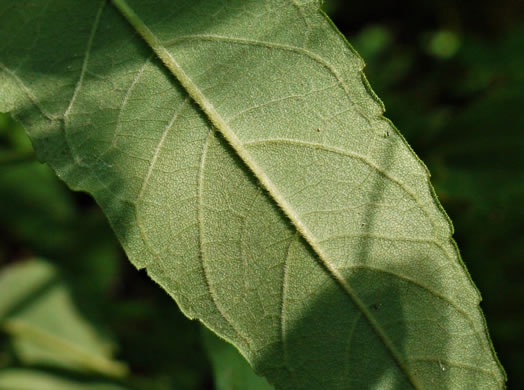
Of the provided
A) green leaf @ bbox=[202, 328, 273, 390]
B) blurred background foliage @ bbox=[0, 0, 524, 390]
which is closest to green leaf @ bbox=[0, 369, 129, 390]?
blurred background foliage @ bbox=[0, 0, 524, 390]

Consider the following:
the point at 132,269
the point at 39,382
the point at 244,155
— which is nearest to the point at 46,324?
the point at 39,382

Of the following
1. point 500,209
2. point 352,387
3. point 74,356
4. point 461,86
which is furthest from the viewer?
point 461,86

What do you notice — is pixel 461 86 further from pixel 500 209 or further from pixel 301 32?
pixel 301 32

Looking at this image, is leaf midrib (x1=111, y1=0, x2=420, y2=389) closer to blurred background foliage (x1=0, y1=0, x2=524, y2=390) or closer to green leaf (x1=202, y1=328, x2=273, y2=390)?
green leaf (x1=202, y1=328, x2=273, y2=390)

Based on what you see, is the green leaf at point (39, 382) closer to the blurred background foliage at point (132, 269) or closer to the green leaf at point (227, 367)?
the blurred background foliage at point (132, 269)

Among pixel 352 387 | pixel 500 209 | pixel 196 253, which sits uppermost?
pixel 196 253

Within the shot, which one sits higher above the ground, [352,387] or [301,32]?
[301,32]

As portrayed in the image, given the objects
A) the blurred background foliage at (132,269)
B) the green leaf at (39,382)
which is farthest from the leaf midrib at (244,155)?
the green leaf at (39,382)

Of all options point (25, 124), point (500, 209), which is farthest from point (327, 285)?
point (500, 209)
